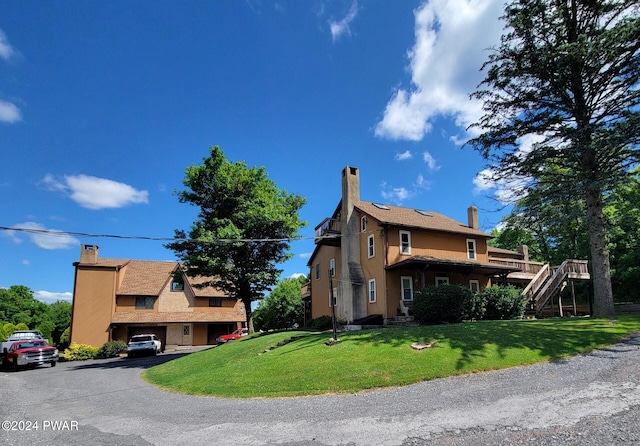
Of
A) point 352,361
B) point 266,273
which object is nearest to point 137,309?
point 266,273

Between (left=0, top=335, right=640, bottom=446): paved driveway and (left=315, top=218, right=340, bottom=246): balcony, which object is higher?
(left=315, top=218, right=340, bottom=246): balcony

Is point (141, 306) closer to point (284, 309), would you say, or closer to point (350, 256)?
point (284, 309)

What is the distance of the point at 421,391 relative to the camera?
8898 millimetres

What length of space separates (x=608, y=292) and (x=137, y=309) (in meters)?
35.7

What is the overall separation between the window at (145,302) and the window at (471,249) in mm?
28818

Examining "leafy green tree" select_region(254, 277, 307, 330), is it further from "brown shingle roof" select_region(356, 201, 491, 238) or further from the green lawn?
the green lawn

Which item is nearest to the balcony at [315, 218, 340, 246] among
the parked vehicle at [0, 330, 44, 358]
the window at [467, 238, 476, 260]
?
the window at [467, 238, 476, 260]

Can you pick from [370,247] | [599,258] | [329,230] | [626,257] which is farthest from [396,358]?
[626,257]

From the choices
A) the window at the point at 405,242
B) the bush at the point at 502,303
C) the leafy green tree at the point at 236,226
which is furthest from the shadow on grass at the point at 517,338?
the leafy green tree at the point at 236,226

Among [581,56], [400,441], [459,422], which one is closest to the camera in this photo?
[400,441]

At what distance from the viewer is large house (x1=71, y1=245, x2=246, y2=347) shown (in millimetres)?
33500

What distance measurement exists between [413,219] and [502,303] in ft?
24.4

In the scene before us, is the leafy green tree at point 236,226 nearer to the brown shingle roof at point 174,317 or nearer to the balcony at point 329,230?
the balcony at point 329,230

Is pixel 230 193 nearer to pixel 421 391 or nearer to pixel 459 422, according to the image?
pixel 421 391
